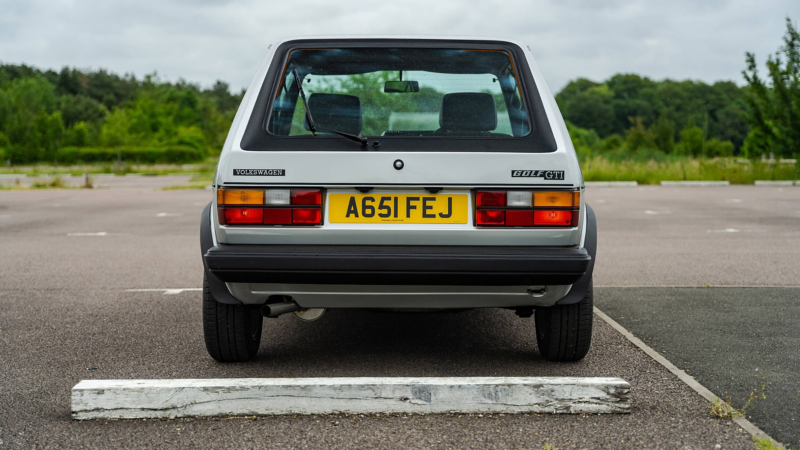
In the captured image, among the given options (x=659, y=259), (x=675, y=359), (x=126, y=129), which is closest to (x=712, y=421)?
(x=675, y=359)

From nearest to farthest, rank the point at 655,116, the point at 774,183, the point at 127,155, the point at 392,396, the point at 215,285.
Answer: the point at 392,396
the point at 215,285
the point at 774,183
the point at 127,155
the point at 655,116

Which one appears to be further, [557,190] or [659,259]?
[659,259]

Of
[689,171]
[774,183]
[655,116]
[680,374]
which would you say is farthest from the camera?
[655,116]

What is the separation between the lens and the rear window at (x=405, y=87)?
3379 mm

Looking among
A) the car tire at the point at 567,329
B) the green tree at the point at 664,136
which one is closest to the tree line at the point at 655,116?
the green tree at the point at 664,136

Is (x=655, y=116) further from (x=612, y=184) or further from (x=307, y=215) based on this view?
(x=307, y=215)

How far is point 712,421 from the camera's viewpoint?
9.43 feet

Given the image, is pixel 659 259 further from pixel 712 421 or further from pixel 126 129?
pixel 126 129

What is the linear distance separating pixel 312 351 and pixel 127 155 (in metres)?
63.3

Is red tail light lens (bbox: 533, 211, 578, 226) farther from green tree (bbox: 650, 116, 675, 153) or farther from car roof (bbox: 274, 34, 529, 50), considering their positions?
green tree (bbox: 650, 116, 675, 153)

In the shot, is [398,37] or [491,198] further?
[398,37]

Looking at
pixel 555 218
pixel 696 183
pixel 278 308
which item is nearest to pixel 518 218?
pixel 555 218

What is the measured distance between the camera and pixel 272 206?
307 cm

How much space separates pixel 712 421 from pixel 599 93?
334 feet
